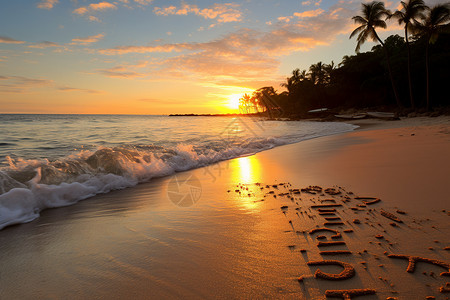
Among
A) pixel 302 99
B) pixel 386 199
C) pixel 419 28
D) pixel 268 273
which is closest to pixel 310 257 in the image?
pixel 268 273

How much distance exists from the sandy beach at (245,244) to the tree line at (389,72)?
363 inches

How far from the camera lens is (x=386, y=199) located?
121 inches

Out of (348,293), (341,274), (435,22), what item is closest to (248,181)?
(341,274)

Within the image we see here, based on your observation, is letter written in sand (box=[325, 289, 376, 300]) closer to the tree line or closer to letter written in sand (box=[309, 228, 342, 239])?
letter written in sand (box=[309, 228, 342, 239])

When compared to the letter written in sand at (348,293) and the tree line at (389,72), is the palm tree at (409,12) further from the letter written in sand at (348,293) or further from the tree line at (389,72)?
the letter written in sand at (348,293)

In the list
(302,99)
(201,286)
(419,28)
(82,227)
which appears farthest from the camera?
(302,99)

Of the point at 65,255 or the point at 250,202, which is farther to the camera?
the point at 250,202

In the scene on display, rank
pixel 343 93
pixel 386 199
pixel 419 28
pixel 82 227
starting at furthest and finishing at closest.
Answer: pixel 343 93
pixel 419 28
pixel 386 199
pixel 82 227

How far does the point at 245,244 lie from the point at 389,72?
35121 millimetres

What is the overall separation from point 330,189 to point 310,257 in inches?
78.4

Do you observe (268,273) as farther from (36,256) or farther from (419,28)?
(419,28)

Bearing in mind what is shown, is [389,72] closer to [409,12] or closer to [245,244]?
[409,12]

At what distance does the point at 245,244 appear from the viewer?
2203mm

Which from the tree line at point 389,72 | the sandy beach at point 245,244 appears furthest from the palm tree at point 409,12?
the sandy beach at point 245,244
